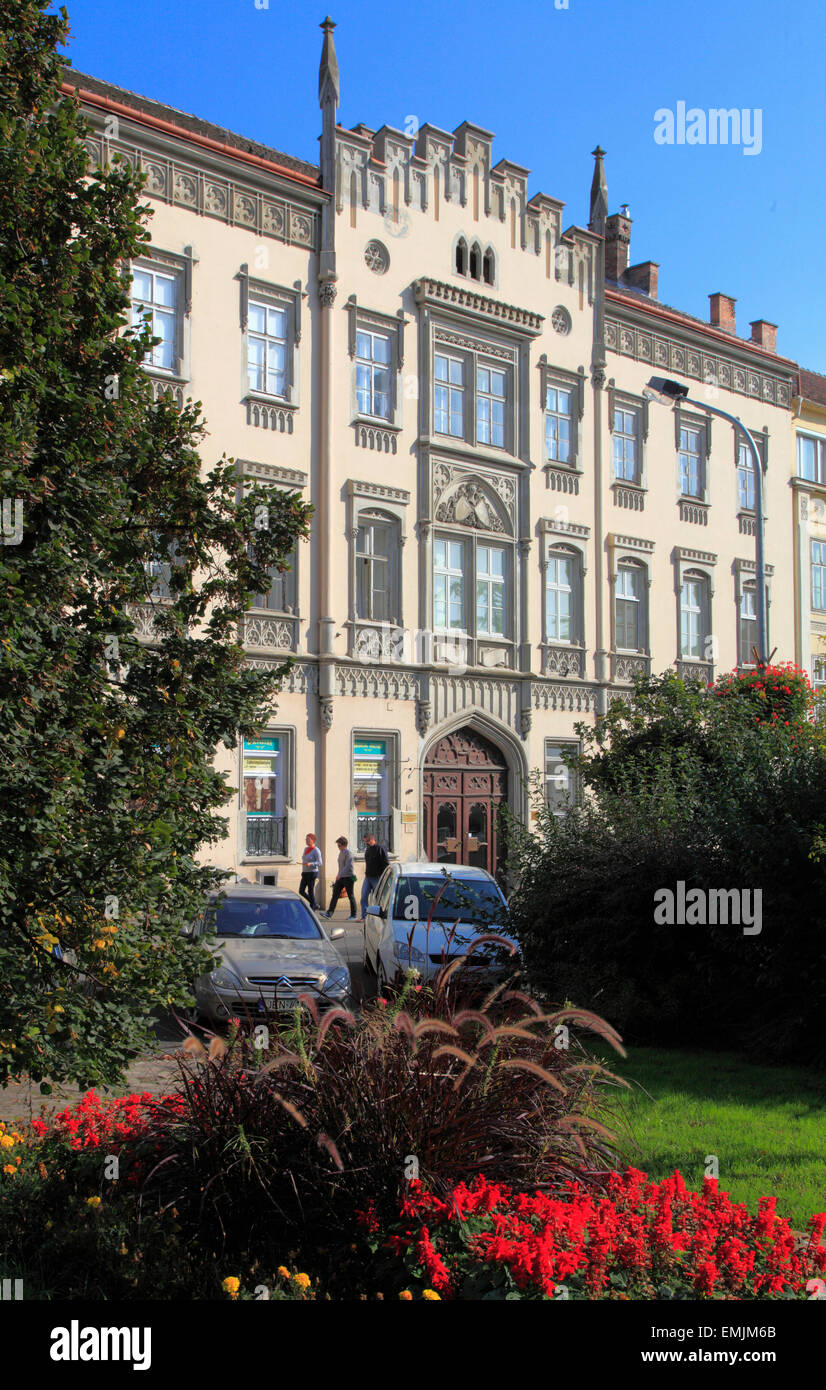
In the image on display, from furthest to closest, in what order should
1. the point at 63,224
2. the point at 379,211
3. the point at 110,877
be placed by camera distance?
the point at 379,211 → the point at 63,224 → the point at 110,877

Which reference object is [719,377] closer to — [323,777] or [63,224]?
[323,777]

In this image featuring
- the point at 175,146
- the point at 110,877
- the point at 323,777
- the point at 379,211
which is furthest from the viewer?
the point at 379,211

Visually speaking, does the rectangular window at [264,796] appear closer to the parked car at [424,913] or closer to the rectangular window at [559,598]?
the parked car at [424,913]

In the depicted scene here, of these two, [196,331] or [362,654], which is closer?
[196,331]

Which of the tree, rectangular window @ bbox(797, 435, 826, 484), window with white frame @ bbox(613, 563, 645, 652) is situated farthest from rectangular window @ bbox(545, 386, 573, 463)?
the tree

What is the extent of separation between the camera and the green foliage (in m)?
10.3

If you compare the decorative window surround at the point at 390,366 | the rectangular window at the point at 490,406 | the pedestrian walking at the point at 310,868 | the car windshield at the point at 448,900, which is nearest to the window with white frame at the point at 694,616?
the rectangular window at the point at 490,406

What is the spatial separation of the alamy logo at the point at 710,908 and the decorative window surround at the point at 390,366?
53.5 ft

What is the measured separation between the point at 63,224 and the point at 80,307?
433 millimetres

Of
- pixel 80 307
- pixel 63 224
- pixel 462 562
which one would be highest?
pixel 462 562

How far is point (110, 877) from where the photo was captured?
603 cm

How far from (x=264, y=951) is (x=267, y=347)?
15.0m

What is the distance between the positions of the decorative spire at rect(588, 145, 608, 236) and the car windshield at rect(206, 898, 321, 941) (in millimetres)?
24167
